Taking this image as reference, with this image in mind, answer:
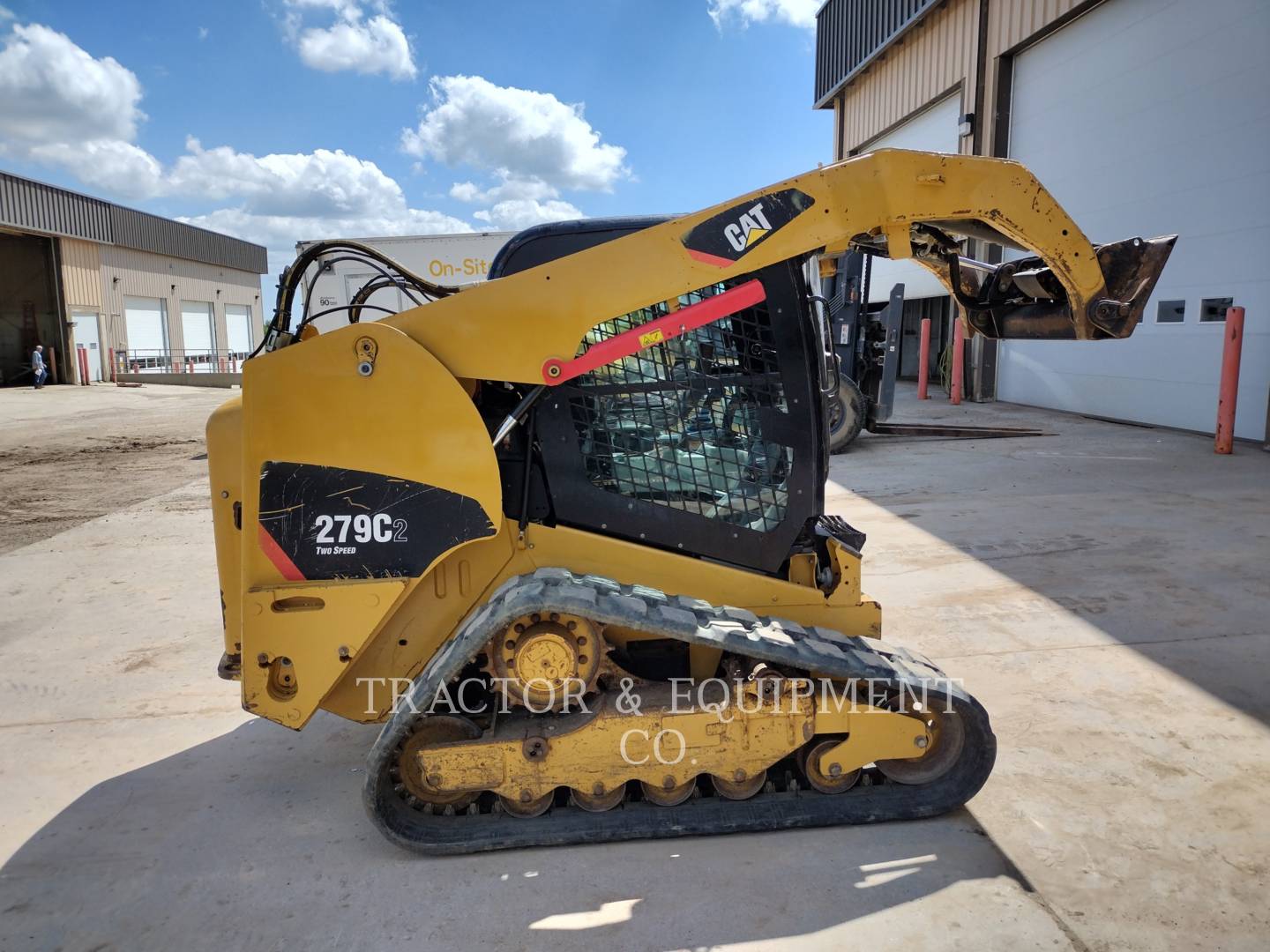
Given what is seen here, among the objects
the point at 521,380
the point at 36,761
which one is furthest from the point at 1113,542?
the point at 36,761

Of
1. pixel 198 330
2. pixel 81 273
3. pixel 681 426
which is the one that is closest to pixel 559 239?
pixel 681 426

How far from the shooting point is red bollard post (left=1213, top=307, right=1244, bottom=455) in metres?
10.1

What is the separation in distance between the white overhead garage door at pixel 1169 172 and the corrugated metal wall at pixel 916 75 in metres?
1.79

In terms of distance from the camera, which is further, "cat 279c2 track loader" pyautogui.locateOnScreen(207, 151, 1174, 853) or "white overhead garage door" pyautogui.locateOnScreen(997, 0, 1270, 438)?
"white overhead garage door" pyautogui.locateOnScreen(997, 0, 1270, 438)

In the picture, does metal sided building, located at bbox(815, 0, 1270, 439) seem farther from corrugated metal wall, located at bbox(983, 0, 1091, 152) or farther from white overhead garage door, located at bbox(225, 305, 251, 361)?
white overhead garage door, located at bbox(225, 305, 251, 361)

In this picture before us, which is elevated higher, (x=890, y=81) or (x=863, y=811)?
(x=890, y=81)

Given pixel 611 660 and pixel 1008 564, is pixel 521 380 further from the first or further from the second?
pixel 1008 564

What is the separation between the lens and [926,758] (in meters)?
3.09

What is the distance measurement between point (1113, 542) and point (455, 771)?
5543 mm

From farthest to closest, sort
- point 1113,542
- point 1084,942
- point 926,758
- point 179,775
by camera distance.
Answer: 1. point 1113,542
2. point 179,775
3. point 926,758
4. point 1084,942

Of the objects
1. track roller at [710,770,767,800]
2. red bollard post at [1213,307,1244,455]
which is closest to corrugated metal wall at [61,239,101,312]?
red bollard post at [1213,307,1244,455]

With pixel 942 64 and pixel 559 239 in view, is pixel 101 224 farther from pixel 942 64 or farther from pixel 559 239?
pixel 559 239

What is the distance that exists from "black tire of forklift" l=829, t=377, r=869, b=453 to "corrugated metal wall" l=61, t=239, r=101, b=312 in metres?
30.7

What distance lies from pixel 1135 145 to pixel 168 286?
38.0 meters
